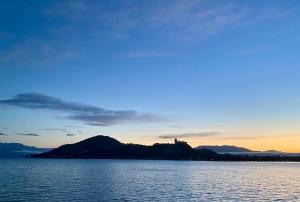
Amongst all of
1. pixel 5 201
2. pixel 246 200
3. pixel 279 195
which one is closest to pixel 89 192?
pixel 5 201

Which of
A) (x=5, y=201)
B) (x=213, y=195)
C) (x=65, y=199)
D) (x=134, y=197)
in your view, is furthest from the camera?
(x=213, y=195)

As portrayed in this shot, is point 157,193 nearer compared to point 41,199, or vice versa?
point 41,199

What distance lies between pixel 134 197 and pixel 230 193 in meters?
24.1

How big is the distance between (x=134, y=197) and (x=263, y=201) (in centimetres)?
2632

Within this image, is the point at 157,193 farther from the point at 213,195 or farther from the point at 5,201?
the point at 5,201

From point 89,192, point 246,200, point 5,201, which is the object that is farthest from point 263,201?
point 5,201

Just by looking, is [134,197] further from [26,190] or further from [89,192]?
[26,190]

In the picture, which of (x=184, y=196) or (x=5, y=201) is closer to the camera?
(x=5, y=201)

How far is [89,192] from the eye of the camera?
279 feet

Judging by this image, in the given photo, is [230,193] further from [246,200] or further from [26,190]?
[26,190]

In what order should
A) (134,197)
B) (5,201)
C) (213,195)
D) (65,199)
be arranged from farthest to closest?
(213,195) < (134,197) < (65,199) < (5,201)

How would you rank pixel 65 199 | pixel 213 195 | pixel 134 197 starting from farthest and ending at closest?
pixel 213 195, pixel 134 197, pixel 65 199

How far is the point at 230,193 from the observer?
3406 inches

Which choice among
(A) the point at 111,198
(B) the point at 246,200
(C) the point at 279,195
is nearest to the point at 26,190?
(A) the point at 111,198
